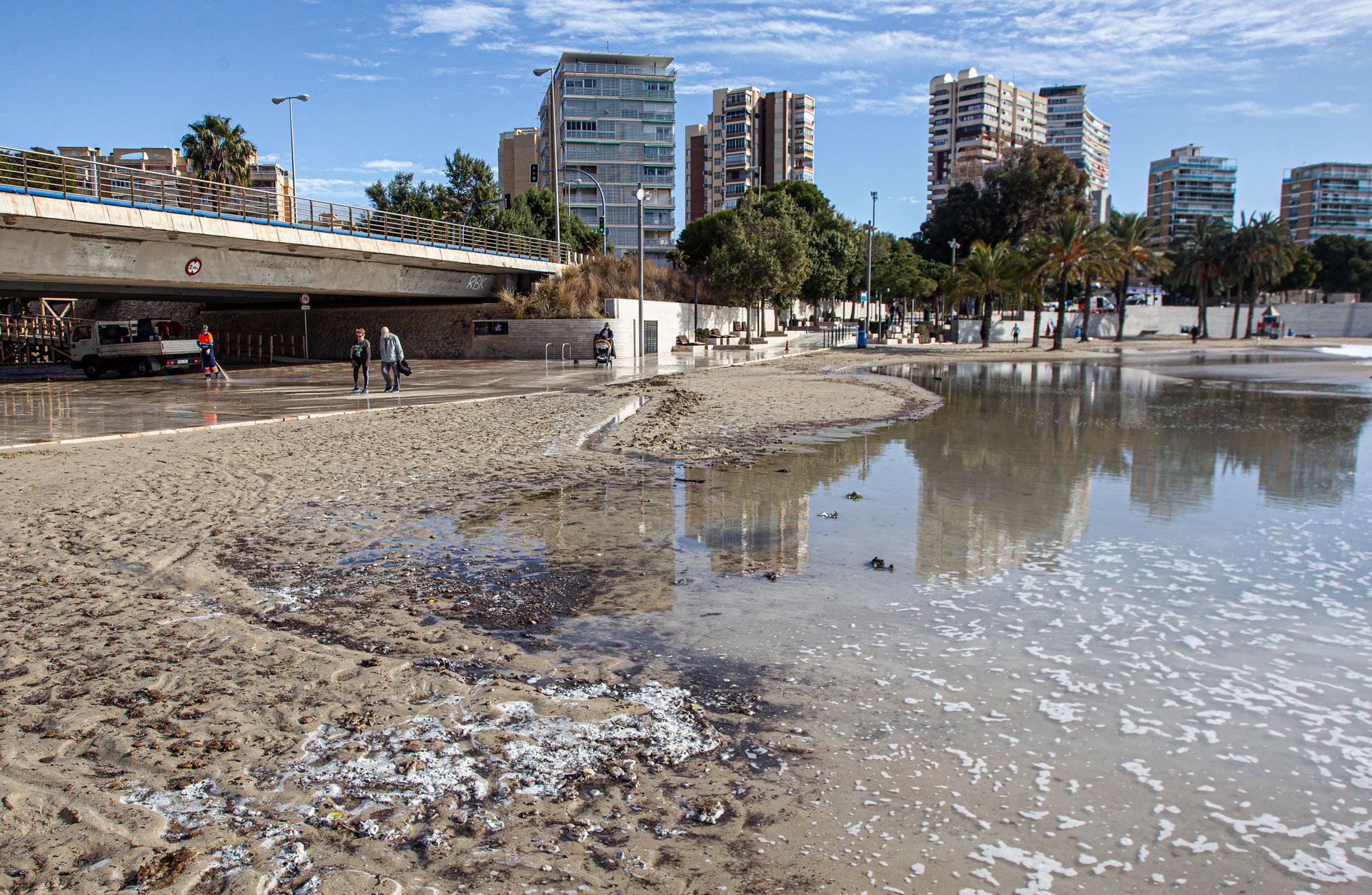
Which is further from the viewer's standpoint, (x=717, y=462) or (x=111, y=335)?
(x=111, y=335)

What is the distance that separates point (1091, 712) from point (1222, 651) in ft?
5.03

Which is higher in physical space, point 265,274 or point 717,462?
point 265,274

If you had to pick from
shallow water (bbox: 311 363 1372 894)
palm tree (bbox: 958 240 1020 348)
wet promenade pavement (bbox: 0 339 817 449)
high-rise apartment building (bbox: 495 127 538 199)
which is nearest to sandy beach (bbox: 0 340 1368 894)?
shallow water (bbox: 311 363 1372 894)

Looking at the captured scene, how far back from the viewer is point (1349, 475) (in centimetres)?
1224

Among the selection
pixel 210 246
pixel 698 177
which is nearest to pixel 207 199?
pixel 210 246

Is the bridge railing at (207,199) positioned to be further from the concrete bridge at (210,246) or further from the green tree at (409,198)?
the green tree at (409,198)

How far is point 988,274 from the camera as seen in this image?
56.5m

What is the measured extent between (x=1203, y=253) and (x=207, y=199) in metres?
83.6

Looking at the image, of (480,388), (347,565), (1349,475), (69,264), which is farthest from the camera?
(69,264)

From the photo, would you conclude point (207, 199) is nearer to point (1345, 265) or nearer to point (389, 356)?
point (389, 356)

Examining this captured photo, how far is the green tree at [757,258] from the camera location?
51.7 meters

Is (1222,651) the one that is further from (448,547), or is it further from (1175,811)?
(448,547)

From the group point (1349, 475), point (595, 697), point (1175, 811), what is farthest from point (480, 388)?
point (1175, 811)

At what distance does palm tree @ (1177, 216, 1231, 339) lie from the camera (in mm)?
83312
